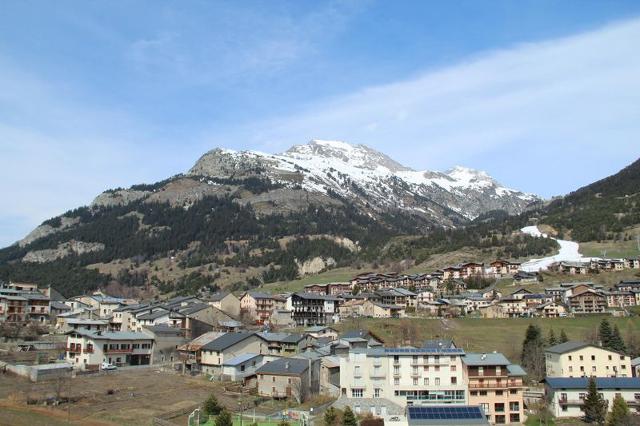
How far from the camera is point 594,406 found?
50.7 m

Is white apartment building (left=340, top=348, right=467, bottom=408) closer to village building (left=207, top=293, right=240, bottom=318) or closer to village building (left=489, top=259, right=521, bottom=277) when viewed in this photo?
village building (left=207, top=293, right=240, bottom=318)

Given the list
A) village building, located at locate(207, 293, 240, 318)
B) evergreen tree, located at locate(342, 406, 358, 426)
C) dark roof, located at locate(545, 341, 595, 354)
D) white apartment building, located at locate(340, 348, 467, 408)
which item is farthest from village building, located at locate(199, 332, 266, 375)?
village building, located at locate(207, 293, 240, 318)

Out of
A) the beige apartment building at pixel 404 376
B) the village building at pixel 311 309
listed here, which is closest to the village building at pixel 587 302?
the village building at pixel 311 309

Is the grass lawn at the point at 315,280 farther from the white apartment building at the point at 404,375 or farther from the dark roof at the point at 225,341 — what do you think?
the white apartment building at the point at 404,375

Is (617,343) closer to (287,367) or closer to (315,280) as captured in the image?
(287,367)

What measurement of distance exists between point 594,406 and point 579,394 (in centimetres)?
332

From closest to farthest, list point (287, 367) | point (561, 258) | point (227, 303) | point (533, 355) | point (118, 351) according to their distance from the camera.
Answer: point (287, 367) < point (533, 355) < point (118, 351) < point (227, 303) < point (561, 258)

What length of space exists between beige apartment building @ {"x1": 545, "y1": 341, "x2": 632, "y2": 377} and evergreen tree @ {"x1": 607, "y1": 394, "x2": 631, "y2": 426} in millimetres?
12305

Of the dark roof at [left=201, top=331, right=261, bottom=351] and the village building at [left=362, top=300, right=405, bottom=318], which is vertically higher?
the village building at [left=362, top=300, right=405, bottom=318]

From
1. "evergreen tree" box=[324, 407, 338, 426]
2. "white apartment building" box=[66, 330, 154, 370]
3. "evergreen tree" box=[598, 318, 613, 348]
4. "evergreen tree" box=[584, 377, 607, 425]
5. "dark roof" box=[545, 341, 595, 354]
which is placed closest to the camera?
"evergreen tree" box=[324, 407, 338, 426]

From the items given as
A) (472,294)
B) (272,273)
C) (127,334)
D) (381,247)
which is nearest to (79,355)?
(127,334)

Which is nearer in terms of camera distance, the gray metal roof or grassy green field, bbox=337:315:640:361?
the gray metal roof

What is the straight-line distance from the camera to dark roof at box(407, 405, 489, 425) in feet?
148

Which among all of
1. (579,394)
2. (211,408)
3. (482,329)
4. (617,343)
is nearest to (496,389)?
(579,394)
